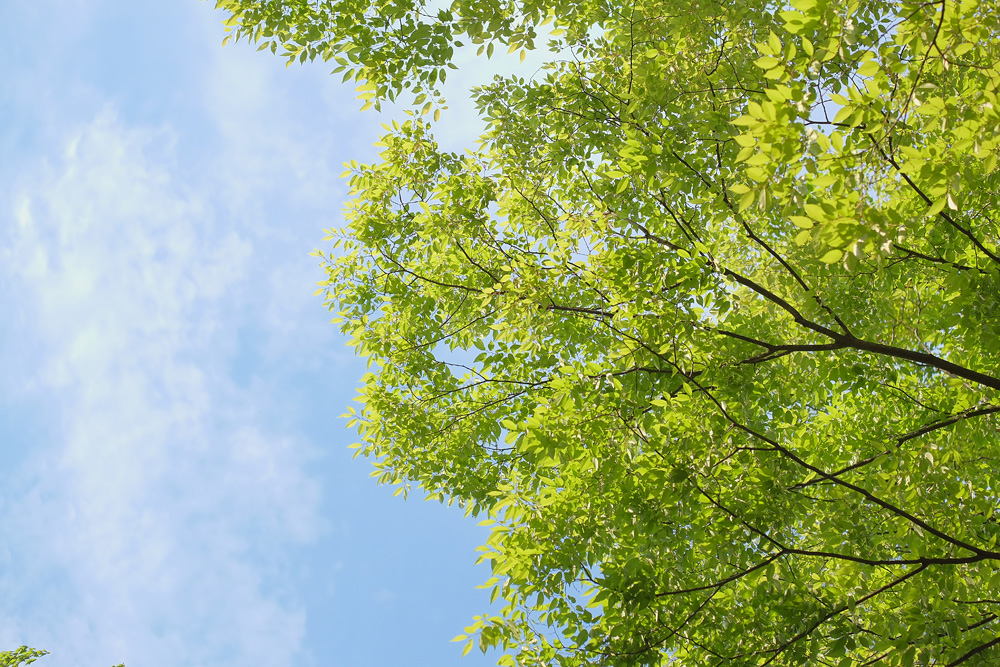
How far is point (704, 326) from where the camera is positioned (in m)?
5.54

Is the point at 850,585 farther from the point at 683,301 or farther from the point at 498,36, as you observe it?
the point at 498,36

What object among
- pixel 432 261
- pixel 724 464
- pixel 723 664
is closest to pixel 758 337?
pixel 724 464

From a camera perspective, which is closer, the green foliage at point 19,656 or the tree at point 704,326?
the tree at point 704,326

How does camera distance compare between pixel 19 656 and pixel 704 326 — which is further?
pixel 19 656

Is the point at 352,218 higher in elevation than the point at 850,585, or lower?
higher

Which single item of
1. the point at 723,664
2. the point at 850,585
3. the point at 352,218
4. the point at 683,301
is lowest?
the point at 723,664

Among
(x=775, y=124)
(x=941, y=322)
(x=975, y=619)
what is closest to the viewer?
(x=775, y=124)

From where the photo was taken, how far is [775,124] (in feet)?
11.6

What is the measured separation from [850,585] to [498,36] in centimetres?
555

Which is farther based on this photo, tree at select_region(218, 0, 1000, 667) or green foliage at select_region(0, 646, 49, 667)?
green foliage at select_region(0, 646, 49, 667)

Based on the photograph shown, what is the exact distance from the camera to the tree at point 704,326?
4.22 m

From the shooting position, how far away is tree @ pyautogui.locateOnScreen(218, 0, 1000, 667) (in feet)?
13.8

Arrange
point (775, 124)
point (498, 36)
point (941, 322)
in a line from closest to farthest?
1. point (775, 124)
2. point (498, 36)
3. point (941, 322)

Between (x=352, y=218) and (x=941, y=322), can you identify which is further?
(x=352, y=218)
